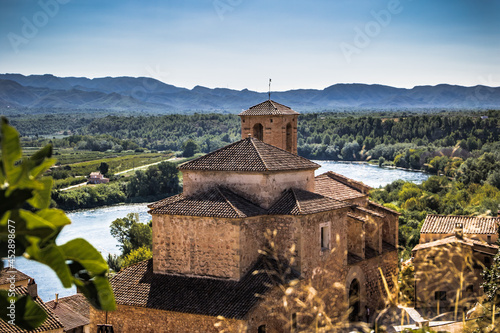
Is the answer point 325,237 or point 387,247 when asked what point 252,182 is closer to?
point 325,237

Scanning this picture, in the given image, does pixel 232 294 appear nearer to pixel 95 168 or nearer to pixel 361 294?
pixel 361 294

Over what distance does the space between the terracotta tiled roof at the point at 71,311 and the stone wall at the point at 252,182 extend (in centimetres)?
576

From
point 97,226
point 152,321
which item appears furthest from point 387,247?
point 97,226

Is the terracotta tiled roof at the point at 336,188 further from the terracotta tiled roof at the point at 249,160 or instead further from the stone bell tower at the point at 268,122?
the terracotta tiled roof at the point at 249,160

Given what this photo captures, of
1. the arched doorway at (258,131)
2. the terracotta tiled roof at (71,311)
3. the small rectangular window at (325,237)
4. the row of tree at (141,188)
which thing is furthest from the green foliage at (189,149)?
the small rectangular window at (325,237)

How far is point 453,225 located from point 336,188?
6.64 m

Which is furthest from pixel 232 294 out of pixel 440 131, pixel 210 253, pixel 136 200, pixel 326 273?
pixel 440 131

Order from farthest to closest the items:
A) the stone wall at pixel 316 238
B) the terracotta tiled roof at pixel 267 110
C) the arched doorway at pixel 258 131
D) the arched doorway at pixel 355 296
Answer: the arched doorway at pixel 258 131 < the terracotta tiled roof at pixel 267 110 < the arched doorway at pixel 355 296 < the stone wall at pixel 316 238

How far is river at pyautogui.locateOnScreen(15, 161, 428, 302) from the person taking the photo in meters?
26.0

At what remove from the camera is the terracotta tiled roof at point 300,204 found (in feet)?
40.4

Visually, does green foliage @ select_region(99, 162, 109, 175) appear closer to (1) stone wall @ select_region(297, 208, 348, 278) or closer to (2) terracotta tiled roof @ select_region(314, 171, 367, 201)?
(2) terracotta tiled roof @ select_region(314, 171, 367, 201)

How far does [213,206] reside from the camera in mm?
12258

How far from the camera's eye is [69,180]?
58594mm

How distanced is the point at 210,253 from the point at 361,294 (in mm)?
4844
